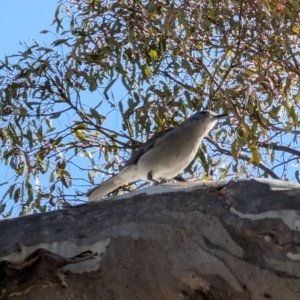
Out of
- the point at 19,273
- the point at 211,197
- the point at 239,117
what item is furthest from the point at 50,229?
the point at 239,117

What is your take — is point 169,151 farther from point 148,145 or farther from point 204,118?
point 204,118

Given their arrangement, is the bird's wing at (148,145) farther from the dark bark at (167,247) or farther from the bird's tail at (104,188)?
the dark bark at (167,247)

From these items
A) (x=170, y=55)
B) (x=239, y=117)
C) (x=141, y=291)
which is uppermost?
(x=170, y=55)

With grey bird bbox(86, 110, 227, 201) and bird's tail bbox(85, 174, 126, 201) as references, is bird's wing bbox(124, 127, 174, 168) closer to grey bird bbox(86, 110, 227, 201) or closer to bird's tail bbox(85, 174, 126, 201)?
grey bird bbox(86, 110, 227, 201)

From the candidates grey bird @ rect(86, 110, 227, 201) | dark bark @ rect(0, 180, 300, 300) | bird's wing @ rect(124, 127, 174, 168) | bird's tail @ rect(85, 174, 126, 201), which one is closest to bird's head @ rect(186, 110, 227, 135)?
grey bird @ rect(86, 110, 227, 201)

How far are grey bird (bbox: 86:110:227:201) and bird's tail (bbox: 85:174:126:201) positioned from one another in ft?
0.17

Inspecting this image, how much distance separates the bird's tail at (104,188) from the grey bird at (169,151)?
2.0 inches

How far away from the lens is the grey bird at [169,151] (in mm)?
4035

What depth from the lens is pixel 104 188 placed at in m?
3.79

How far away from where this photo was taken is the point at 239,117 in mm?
3877

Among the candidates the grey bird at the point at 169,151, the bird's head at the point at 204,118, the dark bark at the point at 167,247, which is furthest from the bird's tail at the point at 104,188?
the dark bark at the point at 167,247

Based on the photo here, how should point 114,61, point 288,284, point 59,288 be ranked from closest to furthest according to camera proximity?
1. point 288,284
2. point 59,288
3. point 114,61

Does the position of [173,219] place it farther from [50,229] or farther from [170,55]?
[170,55]

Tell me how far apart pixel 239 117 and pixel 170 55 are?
0.66 m
